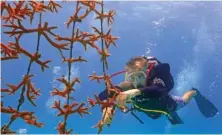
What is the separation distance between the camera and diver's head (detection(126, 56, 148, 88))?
14.4 ft

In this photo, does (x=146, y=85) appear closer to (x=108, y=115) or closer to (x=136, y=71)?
(x=136, y=71)

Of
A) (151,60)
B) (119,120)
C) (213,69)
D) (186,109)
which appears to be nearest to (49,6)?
(151,60)

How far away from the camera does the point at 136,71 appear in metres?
4.48

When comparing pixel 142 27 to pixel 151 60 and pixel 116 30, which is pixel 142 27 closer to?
pixel 116 30

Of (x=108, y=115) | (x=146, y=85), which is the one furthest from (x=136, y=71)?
(x=108, y=115)

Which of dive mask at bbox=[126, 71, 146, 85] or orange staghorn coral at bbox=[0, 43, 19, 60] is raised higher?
orange staghorn coral at bbox=[0, 43, 19, 60]

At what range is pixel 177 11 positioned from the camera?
32.9 metres

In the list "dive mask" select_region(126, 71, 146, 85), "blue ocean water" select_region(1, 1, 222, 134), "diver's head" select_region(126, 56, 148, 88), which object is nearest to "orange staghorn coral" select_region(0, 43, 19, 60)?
"diver's head" select_region(126, 56, 148, 88)

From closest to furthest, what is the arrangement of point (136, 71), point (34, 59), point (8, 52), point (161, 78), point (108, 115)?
point (34, 59) < point (8, 52) < point (108, 115) < point (136, 71) < point (161, 78)

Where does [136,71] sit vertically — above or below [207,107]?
above

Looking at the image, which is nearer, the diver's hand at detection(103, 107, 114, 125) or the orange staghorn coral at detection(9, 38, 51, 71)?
the orange staghorn coral at detection(9, 38, 51, 71)

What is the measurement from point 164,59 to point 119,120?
106 feet

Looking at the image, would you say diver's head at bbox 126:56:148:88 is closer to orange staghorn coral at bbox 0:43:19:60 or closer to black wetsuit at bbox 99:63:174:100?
black wetsuit at bbox 99:63:174:100

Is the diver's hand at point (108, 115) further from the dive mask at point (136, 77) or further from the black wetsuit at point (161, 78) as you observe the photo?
the dive mask at point (136, 77)
